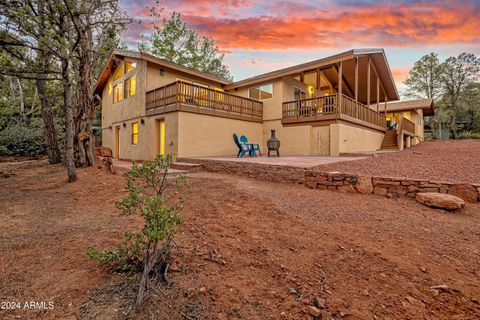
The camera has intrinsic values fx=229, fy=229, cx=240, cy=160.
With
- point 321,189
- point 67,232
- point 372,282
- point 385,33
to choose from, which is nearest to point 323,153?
point 321,189

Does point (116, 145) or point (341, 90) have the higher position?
point (341, 90)

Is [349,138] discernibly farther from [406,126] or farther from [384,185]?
[384,185]

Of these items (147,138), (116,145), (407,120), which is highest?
(407,120)

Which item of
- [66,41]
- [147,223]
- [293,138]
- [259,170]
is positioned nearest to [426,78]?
[293,138]

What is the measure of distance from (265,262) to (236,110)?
1100cm

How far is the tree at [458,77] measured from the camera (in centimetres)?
2406

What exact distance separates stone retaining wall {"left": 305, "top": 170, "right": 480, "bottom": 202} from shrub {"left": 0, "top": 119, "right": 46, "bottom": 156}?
1693 centimetres

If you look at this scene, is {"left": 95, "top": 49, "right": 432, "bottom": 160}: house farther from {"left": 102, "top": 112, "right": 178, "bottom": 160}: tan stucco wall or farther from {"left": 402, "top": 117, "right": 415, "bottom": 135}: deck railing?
{"left": 402, "top": 117, "right": 415, "bottom": 135}: deck railing

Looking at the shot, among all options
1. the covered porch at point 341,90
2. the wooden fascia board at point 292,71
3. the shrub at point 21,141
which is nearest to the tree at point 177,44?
the wooden fascia board at point 292,71

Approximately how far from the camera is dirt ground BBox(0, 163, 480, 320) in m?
1.89

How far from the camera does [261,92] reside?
1401 centimetres

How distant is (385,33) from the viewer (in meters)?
12.7

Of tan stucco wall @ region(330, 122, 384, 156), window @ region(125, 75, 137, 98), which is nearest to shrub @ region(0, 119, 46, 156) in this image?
window @ region(125, 75, 137, 98)

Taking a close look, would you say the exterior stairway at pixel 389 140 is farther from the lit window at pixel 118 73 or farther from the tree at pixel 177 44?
the tree at pixel 177 44
